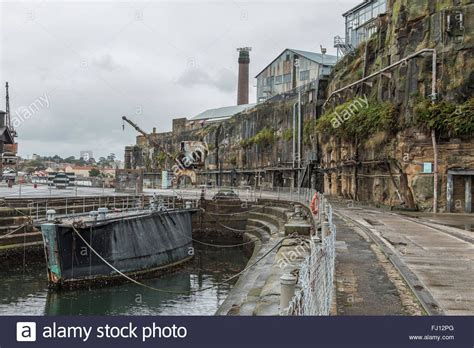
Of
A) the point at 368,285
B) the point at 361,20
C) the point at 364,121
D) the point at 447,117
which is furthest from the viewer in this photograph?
the point at 361,20

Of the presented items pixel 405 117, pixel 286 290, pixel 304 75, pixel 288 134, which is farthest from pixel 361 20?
pixel 286 290

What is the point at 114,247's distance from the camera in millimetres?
20281

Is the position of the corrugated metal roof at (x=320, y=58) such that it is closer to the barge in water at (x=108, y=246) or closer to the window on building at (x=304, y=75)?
the window on building at (x=304, y=75)

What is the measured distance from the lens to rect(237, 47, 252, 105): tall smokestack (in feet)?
322

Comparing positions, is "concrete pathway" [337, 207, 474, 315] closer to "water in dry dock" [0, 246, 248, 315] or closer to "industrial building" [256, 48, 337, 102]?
"water in dry dock" [0, 246, 248, 315]

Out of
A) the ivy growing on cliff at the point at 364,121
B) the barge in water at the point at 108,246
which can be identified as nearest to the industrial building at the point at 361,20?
the ivy growing on cliff at the point at 364,121

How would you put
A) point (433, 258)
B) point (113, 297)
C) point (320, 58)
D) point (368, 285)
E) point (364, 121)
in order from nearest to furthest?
point (368, 285)
point (433, 258)
point (113, 297)
point (364, 121)
point (320, 58)

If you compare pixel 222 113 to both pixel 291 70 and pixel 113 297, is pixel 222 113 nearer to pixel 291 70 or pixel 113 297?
pixel 291 70

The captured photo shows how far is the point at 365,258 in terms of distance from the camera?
1242 centimetres

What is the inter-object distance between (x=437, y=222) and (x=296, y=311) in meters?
16.5

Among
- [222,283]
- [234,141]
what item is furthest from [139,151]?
[222,283]

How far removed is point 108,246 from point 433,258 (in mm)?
12713

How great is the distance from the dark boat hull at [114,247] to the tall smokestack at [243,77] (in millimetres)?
73734

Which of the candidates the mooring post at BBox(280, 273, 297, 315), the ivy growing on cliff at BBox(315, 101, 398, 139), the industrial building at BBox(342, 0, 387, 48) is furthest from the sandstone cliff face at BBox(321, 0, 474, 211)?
the mooring post at BBox(280, 273, 297, 315)
